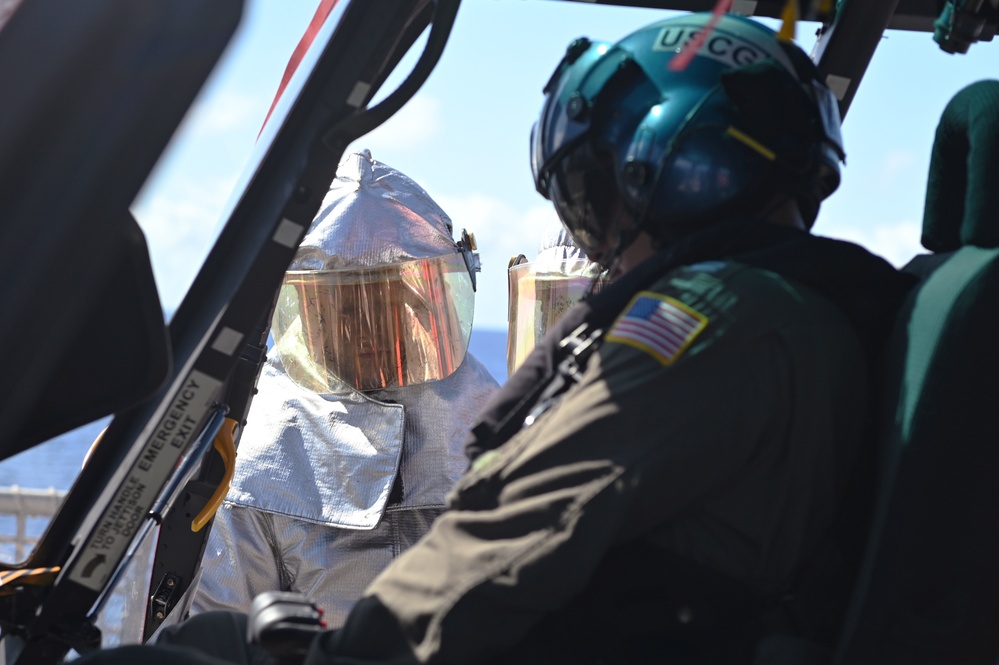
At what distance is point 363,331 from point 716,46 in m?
2.28

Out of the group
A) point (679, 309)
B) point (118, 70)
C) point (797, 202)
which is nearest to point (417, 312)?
point (797, 202)

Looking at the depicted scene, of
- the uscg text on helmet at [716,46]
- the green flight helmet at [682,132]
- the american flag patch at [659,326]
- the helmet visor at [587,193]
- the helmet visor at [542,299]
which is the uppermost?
the uscg text on helmet at [716,46]

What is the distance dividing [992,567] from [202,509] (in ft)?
4.92

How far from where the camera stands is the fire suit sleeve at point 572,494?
3.79 feet

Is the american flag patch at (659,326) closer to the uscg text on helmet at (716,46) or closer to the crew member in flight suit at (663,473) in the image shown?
the crew member in flight suit at (663,473)

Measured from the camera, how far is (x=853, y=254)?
1360 millimetres

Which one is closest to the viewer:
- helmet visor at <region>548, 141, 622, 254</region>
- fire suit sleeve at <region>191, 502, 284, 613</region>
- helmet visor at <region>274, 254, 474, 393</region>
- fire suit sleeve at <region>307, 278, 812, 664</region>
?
fire suit sleeve at <region>307, 278, 812, 664</region>

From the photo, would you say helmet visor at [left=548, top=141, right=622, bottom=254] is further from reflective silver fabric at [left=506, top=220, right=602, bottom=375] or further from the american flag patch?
reflective silver fabric at [left=506, top=220, right=602, bottom=375]

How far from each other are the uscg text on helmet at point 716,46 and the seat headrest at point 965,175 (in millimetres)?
257

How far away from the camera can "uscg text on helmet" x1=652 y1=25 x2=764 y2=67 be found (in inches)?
59.3

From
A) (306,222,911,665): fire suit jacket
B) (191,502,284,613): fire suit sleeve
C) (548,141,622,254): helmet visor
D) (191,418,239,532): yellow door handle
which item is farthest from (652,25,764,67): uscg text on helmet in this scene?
(191,502,284,613): fire suit sleeve

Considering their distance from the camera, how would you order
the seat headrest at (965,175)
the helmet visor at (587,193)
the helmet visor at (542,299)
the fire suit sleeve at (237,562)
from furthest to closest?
the helmet visor at (542,299), the fire suit sleeve at (237,562), the helmet visor at (587,193), the seat headrest at (965,175)

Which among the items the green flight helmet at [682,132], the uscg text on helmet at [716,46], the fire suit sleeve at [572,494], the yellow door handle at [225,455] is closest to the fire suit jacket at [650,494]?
the fire suit sleeve at [572,494]

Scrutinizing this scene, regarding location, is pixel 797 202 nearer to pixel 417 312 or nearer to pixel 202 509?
pixel 202 509
